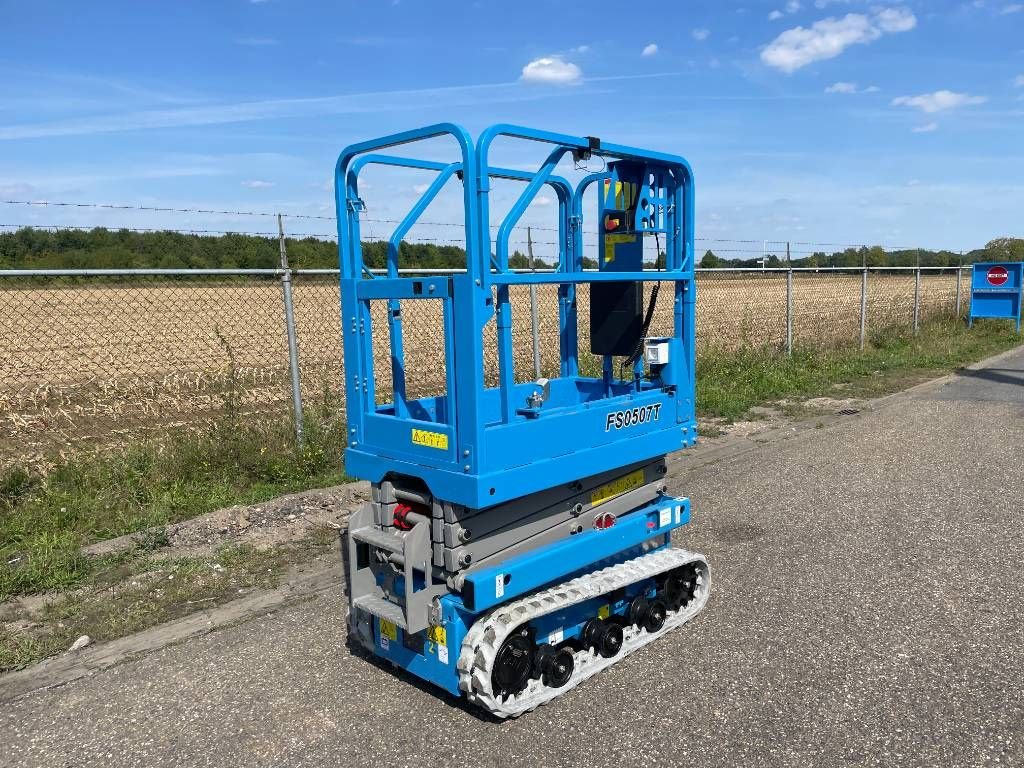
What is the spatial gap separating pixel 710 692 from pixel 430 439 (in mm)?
1643

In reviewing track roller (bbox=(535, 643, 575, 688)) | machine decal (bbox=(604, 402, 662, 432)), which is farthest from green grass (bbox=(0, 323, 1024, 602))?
machine decal (bbox=(604, 402, 662, 432))

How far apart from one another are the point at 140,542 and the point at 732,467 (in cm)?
490

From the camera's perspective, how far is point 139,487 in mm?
5629

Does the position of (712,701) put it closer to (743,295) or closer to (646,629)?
(646,629)

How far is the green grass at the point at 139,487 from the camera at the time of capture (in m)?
4.60

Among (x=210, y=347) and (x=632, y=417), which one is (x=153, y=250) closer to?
(x=632, y=417)

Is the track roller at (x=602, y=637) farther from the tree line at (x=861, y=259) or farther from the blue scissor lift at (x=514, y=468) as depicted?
the tree line at (x=861, y=259)

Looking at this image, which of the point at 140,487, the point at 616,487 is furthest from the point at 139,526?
the point at 616,487

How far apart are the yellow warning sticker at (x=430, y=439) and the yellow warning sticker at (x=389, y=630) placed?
0.84 metres

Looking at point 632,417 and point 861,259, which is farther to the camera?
point 861,259

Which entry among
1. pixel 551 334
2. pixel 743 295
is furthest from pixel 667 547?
pixel 743 295

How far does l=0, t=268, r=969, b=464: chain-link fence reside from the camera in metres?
7.36

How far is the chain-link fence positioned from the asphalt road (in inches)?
122

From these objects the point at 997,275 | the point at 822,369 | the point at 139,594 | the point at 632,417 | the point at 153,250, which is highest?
the point at 153,250
